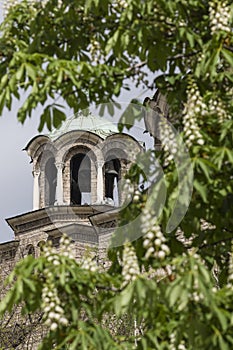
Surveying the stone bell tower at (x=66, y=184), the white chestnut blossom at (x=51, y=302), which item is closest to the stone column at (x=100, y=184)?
the stone bell tower at (x=66, y=184)

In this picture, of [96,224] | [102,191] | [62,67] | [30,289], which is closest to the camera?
[30,289]

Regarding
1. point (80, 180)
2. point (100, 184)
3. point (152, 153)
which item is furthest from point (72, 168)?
point (152, 153)

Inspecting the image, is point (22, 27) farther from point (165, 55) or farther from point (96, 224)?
point (96, 224)

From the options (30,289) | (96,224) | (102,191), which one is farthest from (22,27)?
(102,191)

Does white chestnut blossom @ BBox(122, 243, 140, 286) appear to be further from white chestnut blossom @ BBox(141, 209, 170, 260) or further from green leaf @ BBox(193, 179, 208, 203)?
green leaf @ BBox(193, 179, 208, 203)

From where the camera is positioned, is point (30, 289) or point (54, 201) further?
point (54, 201)

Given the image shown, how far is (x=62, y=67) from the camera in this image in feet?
23.7

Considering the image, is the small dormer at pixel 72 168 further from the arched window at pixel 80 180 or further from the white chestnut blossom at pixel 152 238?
the white chestnut blossom at pixel 152 238

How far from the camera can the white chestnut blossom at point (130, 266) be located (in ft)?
21.7

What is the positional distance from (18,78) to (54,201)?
107 ft

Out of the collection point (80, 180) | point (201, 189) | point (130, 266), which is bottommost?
point (130, 266)

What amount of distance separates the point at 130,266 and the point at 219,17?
6.14ft

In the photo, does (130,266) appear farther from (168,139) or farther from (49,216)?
(49,216)

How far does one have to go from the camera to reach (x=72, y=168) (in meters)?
39.9
